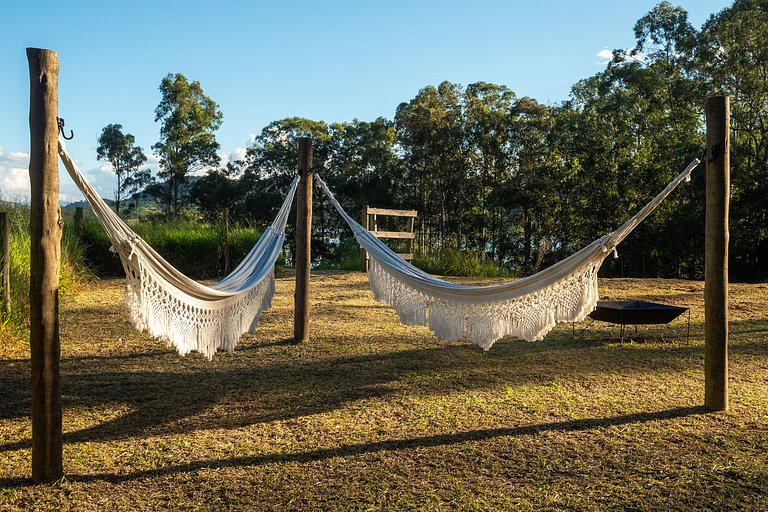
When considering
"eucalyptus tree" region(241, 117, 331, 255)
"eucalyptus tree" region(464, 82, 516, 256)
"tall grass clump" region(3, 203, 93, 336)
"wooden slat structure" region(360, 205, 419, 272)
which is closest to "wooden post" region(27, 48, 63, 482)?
"tall grass clump" region(3, 203, 93, 336)

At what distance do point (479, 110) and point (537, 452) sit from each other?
46.1 feet

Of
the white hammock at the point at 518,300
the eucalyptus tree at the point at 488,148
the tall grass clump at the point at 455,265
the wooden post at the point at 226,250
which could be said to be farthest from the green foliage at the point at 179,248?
the eucalyptus tree at the point at 488,148

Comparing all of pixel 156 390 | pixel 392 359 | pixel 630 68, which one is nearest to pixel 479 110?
pixel 630 68

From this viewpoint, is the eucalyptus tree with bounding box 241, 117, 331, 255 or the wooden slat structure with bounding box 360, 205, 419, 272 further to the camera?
the eucalyptus tree with bounding box 241, 117, 331, 255

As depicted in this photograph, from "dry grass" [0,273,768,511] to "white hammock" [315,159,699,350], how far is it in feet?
1.08

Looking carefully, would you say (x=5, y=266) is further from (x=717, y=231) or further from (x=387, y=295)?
(x=717, y=231)

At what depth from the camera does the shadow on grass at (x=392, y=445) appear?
2140mm

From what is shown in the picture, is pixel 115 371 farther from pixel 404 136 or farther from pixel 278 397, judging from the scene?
pixel 404 136

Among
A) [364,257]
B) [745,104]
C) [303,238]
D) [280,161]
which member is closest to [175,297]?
[303,238]

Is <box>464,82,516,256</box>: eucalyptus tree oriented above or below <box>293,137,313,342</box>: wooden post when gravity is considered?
above

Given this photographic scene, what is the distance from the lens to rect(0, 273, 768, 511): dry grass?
201 centimetres

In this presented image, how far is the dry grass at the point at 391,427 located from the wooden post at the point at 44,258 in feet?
0.52

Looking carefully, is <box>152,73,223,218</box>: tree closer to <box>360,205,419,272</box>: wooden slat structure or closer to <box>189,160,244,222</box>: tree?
<box>189,160,244,222</box>: tree

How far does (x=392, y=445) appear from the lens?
244 cm
